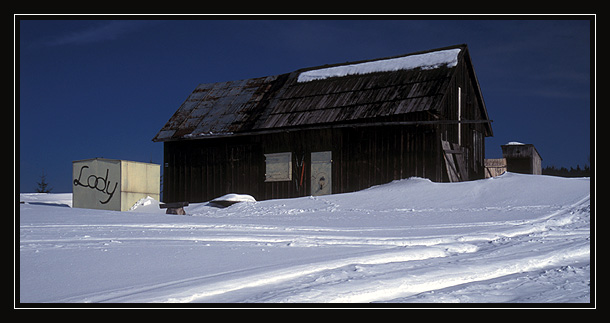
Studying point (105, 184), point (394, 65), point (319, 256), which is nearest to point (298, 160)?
point (394, 65)

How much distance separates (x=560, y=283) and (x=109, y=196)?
1512cm

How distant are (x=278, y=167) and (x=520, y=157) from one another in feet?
42.5

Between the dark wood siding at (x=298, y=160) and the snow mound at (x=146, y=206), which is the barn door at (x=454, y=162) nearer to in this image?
the dark wood siding at (x=298, y=160)

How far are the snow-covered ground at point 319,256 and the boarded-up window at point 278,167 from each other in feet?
24.9

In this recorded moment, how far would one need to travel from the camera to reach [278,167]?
2047 centimetres

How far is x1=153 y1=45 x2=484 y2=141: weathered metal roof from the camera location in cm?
1866

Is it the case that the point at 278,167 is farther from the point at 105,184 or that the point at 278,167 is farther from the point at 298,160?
the point at 105,184

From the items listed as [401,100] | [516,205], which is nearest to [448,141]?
[401,100]

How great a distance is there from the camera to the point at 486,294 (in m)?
4.62

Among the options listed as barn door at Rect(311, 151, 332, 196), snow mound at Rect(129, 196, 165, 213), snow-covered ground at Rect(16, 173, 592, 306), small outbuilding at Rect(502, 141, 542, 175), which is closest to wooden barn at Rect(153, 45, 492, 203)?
barn door at Rect(311, 151, 332, 196)

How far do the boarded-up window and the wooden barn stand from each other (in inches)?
1.4

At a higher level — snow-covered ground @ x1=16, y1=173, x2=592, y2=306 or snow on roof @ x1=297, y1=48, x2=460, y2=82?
snow on roof @ x1=297, y1=48, x2=460, y2=82

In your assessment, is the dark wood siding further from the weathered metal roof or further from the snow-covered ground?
the snow-covered ground

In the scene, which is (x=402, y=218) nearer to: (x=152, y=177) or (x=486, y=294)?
(x=486, y=294)
